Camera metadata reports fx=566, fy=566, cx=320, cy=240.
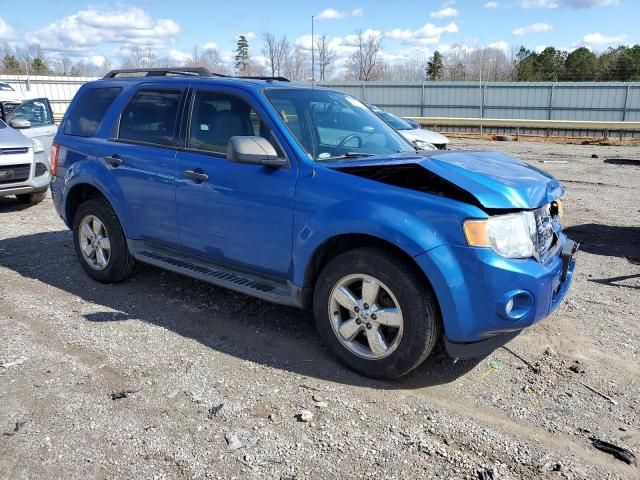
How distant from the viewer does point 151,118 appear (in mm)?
5074

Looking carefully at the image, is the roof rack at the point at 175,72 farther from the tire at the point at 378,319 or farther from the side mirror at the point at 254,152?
the tire at the point at 378,319

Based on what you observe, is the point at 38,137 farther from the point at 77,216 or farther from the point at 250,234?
the point at 250,234

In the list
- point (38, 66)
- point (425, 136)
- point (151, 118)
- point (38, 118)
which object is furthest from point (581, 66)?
point (38, 66)

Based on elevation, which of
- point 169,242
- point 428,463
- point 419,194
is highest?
point 419,194

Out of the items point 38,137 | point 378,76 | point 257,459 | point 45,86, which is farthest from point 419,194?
point 378,76

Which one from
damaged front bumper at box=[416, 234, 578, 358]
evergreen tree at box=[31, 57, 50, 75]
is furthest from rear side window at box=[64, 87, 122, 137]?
evergreen tree at box=[31, 57, 50, 75]

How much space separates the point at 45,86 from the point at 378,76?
3539 cm

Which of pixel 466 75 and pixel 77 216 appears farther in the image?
pixel 466 75

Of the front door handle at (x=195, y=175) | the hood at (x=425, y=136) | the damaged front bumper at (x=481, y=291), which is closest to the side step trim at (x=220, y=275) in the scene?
the front door handle at (x=195, y=175)

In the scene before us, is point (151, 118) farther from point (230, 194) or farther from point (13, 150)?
point (13, 150)

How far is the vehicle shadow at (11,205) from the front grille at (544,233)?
28.8 feet

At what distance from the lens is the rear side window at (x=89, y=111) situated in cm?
554

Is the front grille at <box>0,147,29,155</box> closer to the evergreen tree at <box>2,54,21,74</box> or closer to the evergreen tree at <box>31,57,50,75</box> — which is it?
the evergreen tree at <box>31,57,50,75</box>

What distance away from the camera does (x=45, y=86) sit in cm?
3195
